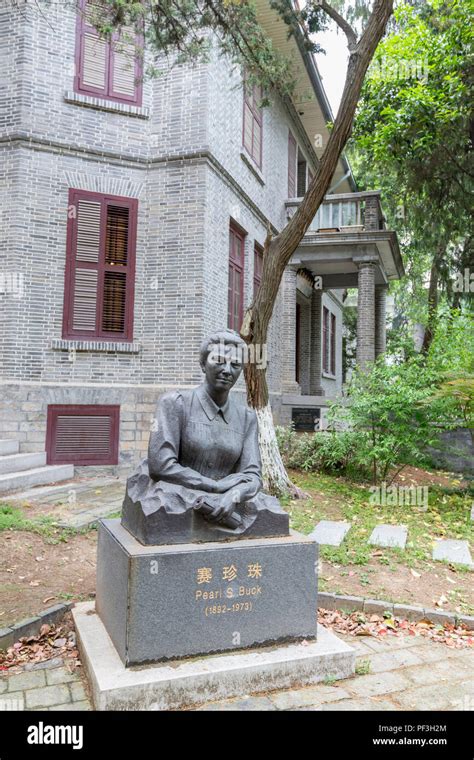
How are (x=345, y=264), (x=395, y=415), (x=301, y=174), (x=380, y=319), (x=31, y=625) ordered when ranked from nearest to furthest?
1. (x=31, y=625)
2. (x=395, y=415)
3. (x=345, y=264)
4. (x=380, y=319)
5. (x=301, y=174)

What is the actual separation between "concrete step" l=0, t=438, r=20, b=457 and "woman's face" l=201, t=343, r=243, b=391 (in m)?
7.03

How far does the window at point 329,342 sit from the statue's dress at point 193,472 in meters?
18.6

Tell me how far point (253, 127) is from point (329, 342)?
1137 centimetres

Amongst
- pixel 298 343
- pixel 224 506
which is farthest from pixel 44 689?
pixel 298 343

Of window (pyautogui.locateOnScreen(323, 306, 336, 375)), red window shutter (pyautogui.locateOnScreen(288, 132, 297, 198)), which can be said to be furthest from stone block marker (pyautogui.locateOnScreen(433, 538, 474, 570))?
window (pyautogui.locateOnScreen(323, 306, 336, 375))

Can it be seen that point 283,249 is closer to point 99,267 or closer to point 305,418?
point 99,267

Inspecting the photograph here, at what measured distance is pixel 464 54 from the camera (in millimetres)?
12562

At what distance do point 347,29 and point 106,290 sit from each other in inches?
242

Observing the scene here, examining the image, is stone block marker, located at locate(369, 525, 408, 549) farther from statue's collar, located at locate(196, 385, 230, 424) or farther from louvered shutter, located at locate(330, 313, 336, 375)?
louvered shutter, located at locate(330, 313, 336, 375)

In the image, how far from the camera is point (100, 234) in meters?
10.9

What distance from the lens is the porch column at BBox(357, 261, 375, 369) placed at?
49.0 feet

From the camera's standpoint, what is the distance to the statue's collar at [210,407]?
3877 mm

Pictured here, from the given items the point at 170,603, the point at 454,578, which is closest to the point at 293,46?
the point at 454,578

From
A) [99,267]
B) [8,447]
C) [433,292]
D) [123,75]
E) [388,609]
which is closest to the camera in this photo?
[388,609]
